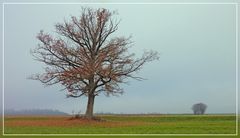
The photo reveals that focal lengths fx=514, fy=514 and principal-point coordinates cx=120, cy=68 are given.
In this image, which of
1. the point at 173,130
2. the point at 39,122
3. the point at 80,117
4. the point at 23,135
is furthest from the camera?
the point at 80,117

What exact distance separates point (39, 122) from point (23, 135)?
859 centimetres

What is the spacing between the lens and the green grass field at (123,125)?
29.7m

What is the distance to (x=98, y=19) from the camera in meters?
41.6

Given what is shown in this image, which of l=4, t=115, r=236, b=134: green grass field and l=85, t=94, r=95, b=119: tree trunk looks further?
l=85, t=94, r=95, b=119: tree trunk

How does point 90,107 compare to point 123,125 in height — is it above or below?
above

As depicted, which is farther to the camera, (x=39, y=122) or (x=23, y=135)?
(x=39, y=122)

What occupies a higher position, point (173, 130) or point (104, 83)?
point (104, 83)

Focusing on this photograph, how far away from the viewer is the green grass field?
29.7 m

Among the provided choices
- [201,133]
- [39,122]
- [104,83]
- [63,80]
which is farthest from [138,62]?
[201,133]

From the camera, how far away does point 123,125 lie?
35.7 m

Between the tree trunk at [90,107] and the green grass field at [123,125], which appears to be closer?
the green grass field at [123,125]

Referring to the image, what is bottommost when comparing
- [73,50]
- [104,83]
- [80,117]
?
[80,117]

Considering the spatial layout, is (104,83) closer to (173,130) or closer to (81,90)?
(81,90)

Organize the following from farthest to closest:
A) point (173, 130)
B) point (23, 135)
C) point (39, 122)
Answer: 1. point (39, 122)
2. point (173, 130)
3. point (23, 135)
